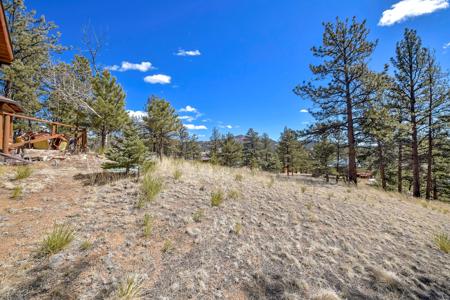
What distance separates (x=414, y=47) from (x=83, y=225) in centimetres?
1873

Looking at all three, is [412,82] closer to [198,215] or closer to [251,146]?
[198,215]

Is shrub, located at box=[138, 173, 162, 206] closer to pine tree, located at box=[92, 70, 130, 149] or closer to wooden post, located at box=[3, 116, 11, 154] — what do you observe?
wooden post, located at box=[3, 116, 11, 154]

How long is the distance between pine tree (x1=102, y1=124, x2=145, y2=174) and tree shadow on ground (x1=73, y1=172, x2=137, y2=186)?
412mm

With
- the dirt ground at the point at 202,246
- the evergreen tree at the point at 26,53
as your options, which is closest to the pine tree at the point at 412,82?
the dirt ground at the point at 202,246

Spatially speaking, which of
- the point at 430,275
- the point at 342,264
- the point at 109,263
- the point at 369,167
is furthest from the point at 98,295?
the point at 369,167

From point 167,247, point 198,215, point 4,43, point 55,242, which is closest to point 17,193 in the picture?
point 55,242

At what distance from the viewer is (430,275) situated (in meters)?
3.35

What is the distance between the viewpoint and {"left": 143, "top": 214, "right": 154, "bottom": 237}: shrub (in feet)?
11.1

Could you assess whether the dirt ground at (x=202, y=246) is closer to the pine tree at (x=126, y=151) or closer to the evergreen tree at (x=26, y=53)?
the pine tree at (x=126, y=151)

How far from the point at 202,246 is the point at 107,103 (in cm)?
1463

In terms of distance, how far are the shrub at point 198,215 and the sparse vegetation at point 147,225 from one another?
2.74 ft

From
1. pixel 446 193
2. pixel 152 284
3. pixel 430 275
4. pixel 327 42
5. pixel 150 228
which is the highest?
pixel 327 42

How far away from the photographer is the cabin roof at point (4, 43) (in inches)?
158

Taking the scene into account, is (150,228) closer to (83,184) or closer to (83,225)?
(83,225)
